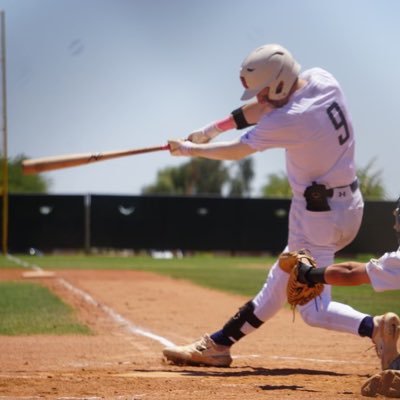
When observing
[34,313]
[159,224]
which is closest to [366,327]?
[34,313]

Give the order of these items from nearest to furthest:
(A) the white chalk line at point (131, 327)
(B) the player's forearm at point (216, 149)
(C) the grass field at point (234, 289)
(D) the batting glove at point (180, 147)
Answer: (B) the player's forearm at point (216, 149) → (D) the batting glove at point (180, 147) → (A) the white chalk line at point (131, 327) → (C) the grass field at point (234, 289)

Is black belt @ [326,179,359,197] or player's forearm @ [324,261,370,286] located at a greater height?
black belt @ [326,179,359,197]

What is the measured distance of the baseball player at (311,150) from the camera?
266 inches

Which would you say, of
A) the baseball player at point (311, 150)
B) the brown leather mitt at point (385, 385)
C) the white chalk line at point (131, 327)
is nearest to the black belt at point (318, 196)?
the baseball player at point (311, 150)

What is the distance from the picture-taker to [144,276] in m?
20.6

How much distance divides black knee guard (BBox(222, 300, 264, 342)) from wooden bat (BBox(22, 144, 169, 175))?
1.35m

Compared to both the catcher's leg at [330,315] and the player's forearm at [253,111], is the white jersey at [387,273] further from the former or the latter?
the player's forearm at [253,111]

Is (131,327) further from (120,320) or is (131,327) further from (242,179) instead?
(242,179)

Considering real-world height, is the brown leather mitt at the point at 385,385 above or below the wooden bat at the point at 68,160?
below

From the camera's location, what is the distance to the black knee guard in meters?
7.57

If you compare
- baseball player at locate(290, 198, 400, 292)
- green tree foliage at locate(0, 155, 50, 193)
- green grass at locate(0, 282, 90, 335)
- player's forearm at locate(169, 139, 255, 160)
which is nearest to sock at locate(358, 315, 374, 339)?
baseball player at locate(290, 198, 400, 292)

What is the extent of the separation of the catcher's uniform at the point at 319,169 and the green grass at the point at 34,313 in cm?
376

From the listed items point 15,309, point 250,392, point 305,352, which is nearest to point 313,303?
point 250,392

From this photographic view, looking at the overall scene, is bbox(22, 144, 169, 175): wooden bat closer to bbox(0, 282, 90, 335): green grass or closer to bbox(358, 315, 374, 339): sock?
bbox(358, 315, 374, 339): sock
